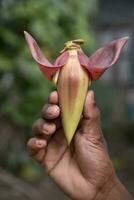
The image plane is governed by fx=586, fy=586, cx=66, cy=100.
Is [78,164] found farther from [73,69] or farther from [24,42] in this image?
[24,42]

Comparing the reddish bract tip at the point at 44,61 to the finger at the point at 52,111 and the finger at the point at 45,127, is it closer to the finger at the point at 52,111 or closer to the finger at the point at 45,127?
the finger at the point at 52,111

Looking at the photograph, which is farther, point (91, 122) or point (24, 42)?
point (24, 42)

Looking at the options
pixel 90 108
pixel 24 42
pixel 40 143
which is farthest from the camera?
pixel 24 42

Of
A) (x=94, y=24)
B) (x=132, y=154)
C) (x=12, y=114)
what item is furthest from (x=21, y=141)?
(x=94, y=24)

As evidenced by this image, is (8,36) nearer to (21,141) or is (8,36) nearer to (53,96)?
(21,141)

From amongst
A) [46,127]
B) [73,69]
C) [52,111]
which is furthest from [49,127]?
[73,69]

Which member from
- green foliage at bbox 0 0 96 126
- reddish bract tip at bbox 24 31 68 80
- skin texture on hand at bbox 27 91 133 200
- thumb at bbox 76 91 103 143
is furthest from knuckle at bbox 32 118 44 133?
green foliage at bbox 0 0 96 126

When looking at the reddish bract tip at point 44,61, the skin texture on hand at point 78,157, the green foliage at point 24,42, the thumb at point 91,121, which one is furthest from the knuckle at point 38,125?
the green foliage at point 24,42
